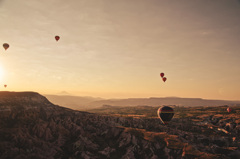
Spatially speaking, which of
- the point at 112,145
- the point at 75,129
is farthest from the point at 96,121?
the point at 112,145

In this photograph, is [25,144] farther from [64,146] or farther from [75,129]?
[75,129]

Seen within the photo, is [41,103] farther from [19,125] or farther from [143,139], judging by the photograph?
[143,139]

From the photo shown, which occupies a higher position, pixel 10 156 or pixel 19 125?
pixel 19 125

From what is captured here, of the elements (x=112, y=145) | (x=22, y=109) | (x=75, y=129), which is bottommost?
(x=112, y=145)

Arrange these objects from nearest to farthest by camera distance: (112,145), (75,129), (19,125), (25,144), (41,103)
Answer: (25,144)
(19,125)
(112,145)
(75,129)
(41,103)

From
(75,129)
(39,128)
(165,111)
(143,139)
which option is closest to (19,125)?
(39,128)

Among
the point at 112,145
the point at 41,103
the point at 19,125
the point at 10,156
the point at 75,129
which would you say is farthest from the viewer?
the point at 41,103

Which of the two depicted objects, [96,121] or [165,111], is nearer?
[165,111]
